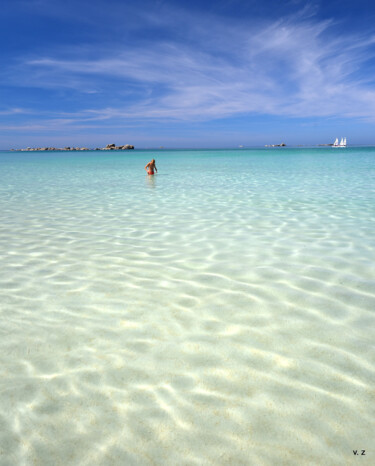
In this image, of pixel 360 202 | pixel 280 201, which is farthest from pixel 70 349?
pixel 360 202

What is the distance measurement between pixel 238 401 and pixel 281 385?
0.30m

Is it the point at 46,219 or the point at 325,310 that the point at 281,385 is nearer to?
the point at 325,310

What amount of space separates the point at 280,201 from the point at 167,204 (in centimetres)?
289

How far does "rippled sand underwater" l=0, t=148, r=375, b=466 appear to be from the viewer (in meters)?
1.63

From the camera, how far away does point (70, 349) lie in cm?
234

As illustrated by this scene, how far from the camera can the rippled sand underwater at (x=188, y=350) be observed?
1.63m

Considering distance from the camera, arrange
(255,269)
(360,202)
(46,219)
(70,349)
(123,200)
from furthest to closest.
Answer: (123,200) < (360,202) < (46,219) < (255,269) < (70,349)

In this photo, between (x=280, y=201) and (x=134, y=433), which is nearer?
(x=134, y=433)

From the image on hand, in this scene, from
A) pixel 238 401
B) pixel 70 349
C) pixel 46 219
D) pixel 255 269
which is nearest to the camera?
pixel 238 401

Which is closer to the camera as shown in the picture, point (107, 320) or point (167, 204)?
point (107, 320)

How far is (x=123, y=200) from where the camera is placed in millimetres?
9078

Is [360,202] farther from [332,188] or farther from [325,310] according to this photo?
[325,310]

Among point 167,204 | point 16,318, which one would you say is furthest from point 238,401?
point 167,204

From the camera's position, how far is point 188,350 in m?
2.31
